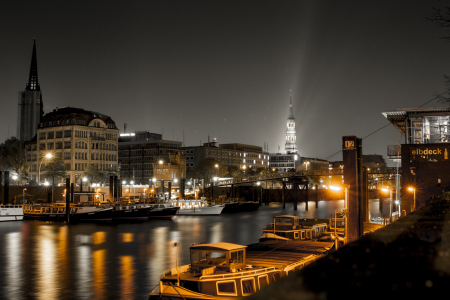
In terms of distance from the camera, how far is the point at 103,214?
249 feet

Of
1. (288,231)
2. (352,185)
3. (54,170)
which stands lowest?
(288,231)

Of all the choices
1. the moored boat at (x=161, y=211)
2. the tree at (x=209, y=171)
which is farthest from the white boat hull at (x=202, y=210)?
the tree at (x=209, y=171)

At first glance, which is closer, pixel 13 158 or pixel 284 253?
pixel 284 253

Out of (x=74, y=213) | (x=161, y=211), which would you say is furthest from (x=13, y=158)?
(x=161, y=211)

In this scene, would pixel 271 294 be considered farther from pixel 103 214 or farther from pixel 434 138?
pixel 103 214

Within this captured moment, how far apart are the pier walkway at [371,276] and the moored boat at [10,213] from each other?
81.1 metres

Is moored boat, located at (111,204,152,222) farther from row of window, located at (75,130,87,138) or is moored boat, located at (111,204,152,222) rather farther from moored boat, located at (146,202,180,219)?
row of window, located at (75,130,87,138)

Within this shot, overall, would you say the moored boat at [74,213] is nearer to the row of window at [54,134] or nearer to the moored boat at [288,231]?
the moored boat at [288,231]

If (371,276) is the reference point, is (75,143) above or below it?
above

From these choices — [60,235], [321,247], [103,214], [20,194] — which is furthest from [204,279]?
[20,194]

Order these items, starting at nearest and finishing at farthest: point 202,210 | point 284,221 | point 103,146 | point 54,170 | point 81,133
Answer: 1. point 284,221
2. point 202,210
3. point 54,170
4. point 81,133
5. point 103,146

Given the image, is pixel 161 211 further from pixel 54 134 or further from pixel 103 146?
pixel 54 134

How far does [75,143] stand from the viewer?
139000mm

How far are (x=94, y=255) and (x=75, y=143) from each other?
335ft
